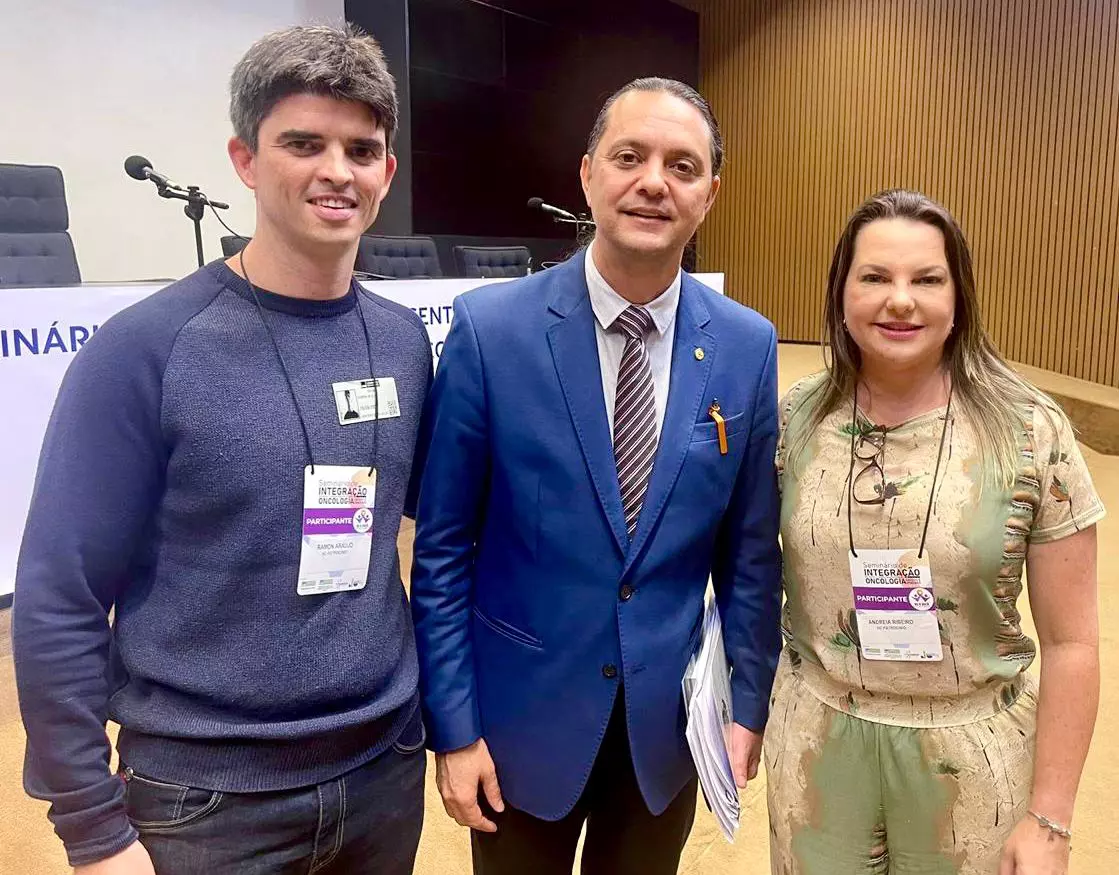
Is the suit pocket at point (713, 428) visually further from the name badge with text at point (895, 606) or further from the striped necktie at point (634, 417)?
the name badge with text at point (895, 606)

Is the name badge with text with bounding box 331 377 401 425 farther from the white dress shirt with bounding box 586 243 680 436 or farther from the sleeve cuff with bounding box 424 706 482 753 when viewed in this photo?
the sleeve cuff with bounding box 424 706 482 753

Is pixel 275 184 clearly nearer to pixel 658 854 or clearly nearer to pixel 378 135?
pixel 378 135

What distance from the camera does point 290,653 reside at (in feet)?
3.34

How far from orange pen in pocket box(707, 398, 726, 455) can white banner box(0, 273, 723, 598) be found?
5.48 ft

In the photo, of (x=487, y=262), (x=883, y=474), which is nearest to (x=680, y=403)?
(x=883, y=474)

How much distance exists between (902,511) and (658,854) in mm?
655

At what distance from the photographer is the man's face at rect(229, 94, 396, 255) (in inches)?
40.8

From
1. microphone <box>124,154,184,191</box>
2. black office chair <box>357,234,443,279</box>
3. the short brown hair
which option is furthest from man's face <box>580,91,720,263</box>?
black office chair <box>357,234,443,279</box>

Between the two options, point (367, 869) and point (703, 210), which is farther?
point (703, 210)

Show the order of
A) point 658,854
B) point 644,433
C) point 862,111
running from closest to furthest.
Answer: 1. point 644,433
2. point 658,854
3. point 862,111

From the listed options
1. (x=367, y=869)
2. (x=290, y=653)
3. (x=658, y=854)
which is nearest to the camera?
(x=290, y=653)

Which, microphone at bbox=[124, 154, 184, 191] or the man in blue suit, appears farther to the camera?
microphone at bbox=[124, 154, 184, 191]

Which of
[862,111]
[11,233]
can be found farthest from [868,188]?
[11,233]

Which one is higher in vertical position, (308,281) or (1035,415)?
(308,281)
